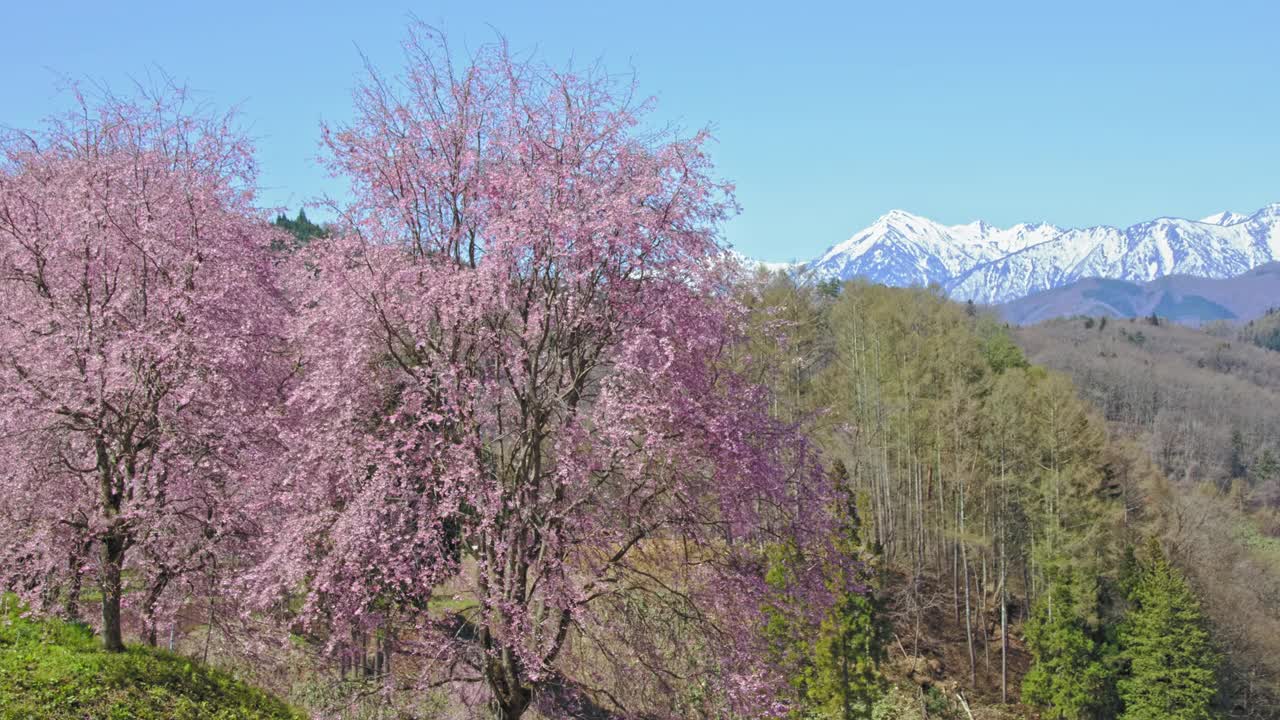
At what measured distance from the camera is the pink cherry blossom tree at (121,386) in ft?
38.1

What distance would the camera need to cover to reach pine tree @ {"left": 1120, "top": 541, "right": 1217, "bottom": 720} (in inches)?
1399

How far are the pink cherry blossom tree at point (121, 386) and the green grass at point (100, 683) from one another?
0.51 meters

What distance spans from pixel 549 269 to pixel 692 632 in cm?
474

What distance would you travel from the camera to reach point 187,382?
11.6 metres

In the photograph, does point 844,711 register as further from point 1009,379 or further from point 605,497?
point 605,497

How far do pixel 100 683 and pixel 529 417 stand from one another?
5698 millimetres

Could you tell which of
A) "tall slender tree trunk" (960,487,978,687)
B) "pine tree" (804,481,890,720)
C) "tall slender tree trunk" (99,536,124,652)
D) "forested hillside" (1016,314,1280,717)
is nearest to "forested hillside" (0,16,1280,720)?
"tall slender tree trunk" (99,536,124,652)

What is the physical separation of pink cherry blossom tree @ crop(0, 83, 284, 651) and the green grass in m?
0.51

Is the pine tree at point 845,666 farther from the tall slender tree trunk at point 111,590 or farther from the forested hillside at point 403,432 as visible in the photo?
the tall slender tree trunk at point 111,590

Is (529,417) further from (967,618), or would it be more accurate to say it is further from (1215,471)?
(1215,471)

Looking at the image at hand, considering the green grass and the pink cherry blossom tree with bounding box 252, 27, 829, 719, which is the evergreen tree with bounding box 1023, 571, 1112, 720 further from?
the green grass

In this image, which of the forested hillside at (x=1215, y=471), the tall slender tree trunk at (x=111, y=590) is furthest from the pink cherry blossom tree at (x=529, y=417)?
the forested hillside at (x=1215, y=471)

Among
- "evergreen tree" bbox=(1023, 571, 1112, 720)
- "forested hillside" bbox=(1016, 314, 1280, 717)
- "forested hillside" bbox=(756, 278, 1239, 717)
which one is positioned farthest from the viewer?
"forested hillside" bbox=(1016, 314, 1280, 717)

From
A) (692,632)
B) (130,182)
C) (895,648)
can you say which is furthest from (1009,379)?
(130,182)
